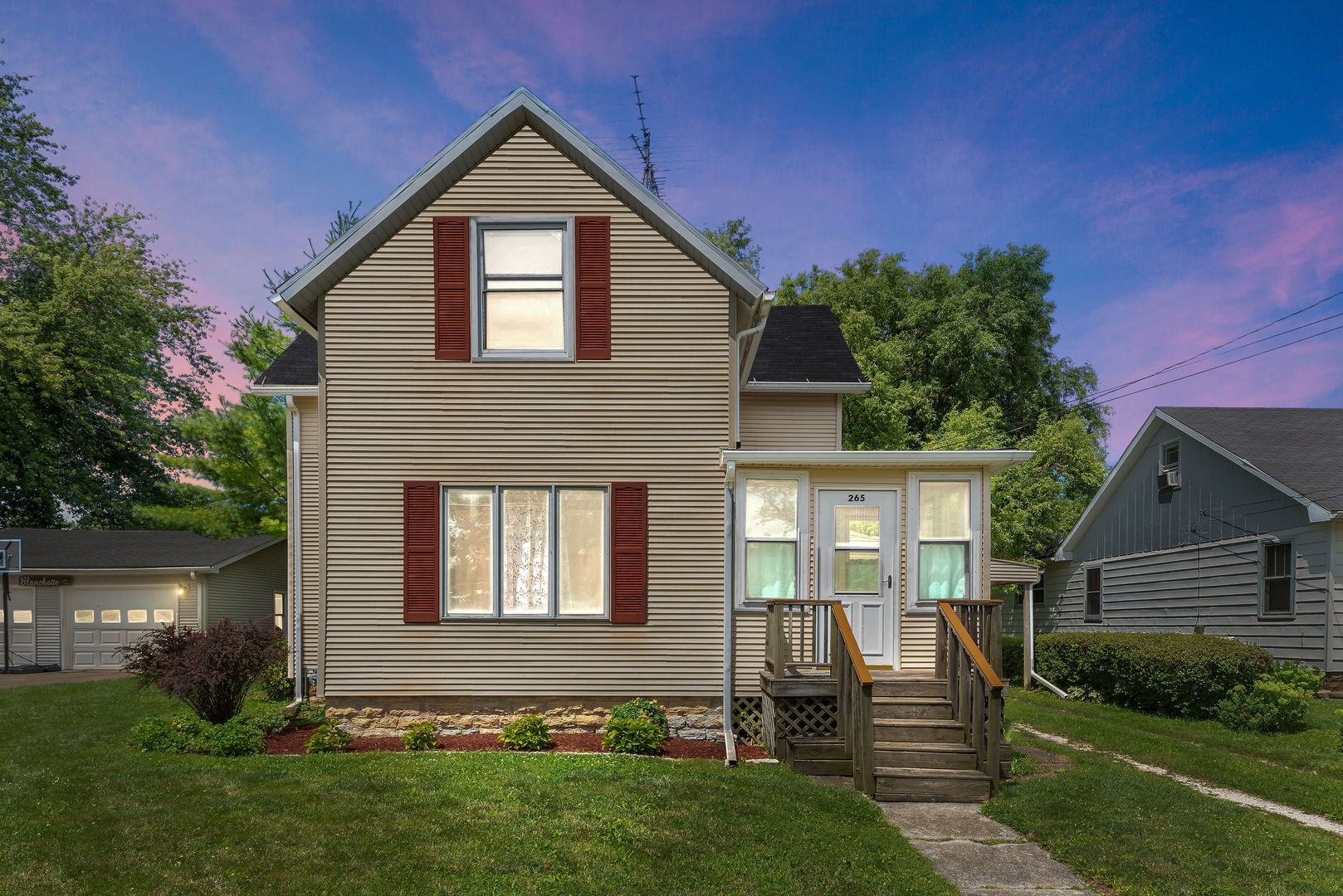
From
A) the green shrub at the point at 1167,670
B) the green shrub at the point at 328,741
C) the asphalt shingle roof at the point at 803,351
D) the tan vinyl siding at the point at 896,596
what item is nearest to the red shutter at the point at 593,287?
the tan vinyl siding at the point at 896,596

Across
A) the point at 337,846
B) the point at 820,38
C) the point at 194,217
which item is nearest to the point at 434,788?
the point at 337,846

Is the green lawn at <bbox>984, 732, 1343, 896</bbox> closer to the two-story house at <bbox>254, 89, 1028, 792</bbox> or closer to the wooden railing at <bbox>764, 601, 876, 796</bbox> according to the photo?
the wooden railing at <bbox>764, 601, 876, 796</bbox>

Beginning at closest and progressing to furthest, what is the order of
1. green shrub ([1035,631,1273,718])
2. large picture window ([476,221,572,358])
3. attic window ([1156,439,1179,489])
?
1. large picture window ([476,221,572,358])
2. green shrub ([1035,631,1273,718])
3. attic window ([1156,439,1179,489])

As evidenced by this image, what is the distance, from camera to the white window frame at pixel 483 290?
10.3 metres

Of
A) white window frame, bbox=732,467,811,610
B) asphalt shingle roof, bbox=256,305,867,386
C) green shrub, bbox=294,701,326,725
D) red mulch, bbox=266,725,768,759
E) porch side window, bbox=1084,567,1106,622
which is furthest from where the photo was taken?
porch side window, bbox=1084,567,1106,622

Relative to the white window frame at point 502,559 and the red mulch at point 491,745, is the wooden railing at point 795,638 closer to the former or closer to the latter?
the red mulch at point 491,745

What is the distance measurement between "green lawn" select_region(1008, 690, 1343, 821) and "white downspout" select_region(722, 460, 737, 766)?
16.6ft

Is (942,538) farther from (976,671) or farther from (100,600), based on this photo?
(100,600)

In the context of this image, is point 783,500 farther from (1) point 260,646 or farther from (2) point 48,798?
(2) point 48,798

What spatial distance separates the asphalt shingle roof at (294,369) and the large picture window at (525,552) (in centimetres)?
469

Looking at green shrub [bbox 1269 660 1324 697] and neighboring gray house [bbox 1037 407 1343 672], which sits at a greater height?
neighboring gray house [bbox 1037 407 1343 672]

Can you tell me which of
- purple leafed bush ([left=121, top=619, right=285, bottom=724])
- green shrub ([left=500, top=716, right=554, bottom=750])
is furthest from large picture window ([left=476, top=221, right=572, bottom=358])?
purple leafed bush ([left=121, top=619, right=285, bottom=724])

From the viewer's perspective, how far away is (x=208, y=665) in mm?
9578

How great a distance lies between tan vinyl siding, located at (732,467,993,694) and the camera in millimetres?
9867
